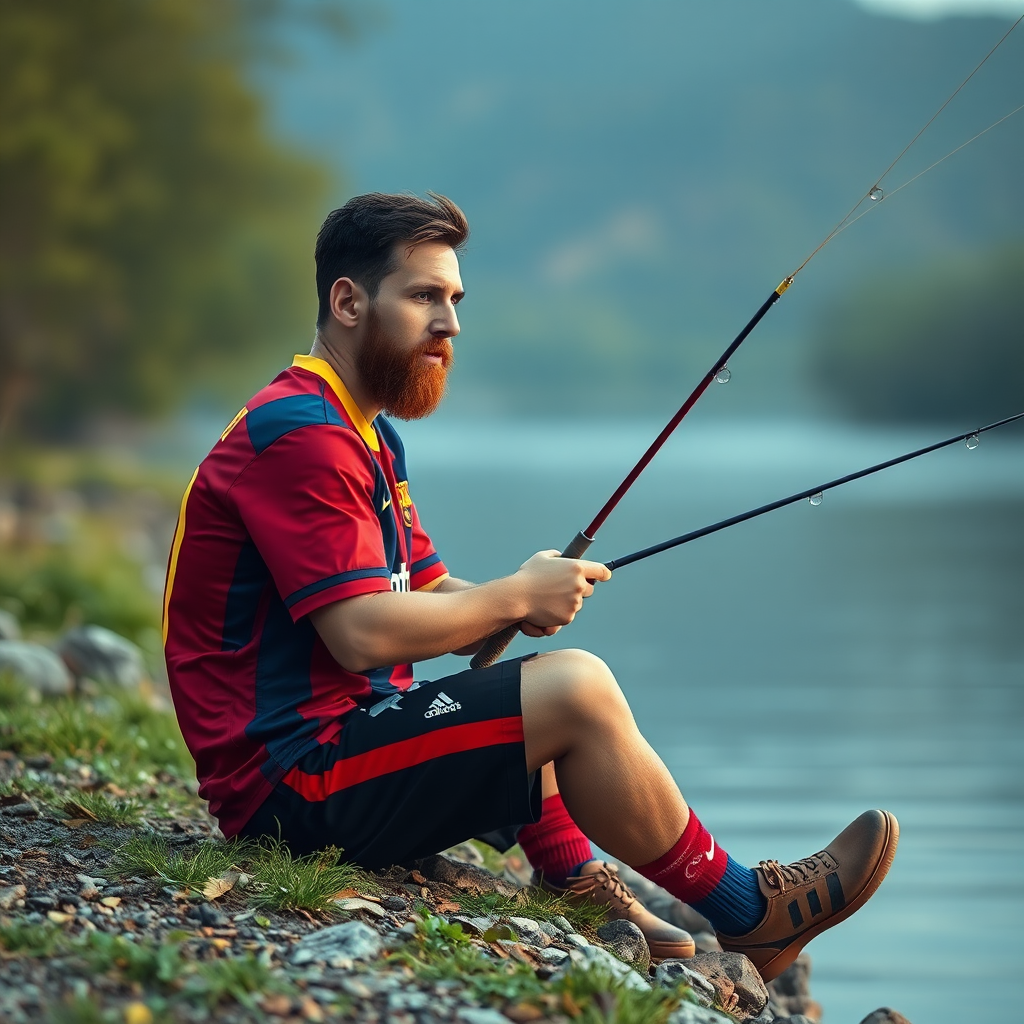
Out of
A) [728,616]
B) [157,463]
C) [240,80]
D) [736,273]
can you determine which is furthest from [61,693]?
[736,273]

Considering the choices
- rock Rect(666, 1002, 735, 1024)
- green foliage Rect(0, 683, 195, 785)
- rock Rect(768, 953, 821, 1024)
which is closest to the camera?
rock Rect(666, 1002, 735, 1024)

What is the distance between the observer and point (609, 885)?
12.4 ft

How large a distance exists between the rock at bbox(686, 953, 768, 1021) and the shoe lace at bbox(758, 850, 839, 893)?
0.19m

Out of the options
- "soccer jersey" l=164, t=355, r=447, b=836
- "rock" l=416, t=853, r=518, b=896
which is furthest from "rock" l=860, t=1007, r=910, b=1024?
"soccer jersey" l=164, t=355, r=447, b=836

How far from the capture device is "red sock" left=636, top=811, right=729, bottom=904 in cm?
344

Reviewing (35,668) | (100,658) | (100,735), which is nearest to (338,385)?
(100,735)

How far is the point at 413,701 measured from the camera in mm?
3340

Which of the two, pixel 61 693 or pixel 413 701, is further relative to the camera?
pixel 61 693

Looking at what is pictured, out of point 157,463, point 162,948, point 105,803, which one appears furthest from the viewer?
point 157,463

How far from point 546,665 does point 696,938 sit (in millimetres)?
1560

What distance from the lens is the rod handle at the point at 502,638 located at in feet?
11.9

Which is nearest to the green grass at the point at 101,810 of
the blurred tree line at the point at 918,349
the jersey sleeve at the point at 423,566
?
the jersey sleeve at the point at 423,566

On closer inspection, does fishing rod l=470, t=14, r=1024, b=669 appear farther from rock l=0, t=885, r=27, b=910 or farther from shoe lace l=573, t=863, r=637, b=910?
rock l=0, t=885, r=27, b=910

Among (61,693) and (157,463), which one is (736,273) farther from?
(61,693)
